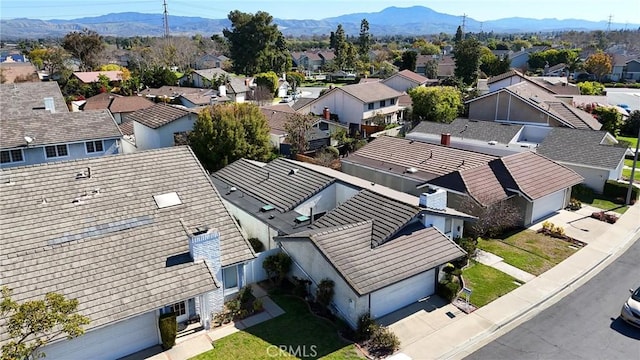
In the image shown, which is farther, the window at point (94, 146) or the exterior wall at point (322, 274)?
the window at point (94, 146)

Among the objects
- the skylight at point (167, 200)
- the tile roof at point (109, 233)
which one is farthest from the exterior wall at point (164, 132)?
the skylight at point (167, 200)

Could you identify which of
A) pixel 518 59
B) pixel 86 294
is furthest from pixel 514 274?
pixel 518 59

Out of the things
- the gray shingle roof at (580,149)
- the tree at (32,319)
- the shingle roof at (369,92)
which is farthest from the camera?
the shingle roof at (369,92)

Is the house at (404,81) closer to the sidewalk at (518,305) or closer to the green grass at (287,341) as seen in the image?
the sidewalk at (518,305)

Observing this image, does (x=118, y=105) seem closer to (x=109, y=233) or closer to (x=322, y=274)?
(x=109, y=233)

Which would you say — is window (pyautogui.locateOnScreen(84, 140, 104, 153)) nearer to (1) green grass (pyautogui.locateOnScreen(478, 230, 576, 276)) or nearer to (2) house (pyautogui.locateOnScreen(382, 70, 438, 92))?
(1) green grass (pyautogui.locateOnScreen(478, 230, 576, 276))

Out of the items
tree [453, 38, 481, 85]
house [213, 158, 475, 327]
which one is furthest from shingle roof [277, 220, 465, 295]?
tree [453, 38, 481, 85]
